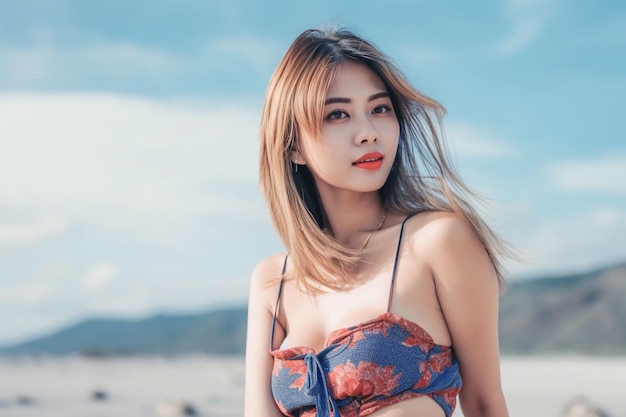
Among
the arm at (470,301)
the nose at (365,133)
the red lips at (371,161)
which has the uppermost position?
the nose at (365,133)

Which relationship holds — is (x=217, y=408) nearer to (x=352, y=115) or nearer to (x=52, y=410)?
(x=52, y=410)

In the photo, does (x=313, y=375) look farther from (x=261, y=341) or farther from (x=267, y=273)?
(x=267, y=273)

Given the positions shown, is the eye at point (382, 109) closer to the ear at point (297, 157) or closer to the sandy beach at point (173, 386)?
the ear at point (297, 157)

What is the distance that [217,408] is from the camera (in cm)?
512

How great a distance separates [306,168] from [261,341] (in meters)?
0.53

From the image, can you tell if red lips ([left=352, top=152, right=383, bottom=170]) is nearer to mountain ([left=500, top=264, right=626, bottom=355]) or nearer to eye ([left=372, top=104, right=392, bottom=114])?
eye ([left=372, top=104, right=392, bottom=114])

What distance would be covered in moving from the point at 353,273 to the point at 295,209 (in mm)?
264

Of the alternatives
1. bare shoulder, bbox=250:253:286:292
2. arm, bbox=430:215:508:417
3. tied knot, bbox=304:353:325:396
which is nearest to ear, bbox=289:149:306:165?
bare shoulder, bbox=250:253:286:292

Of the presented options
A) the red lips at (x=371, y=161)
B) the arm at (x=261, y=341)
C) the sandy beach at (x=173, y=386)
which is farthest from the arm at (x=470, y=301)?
the sandy beach at (x=173, y=386)

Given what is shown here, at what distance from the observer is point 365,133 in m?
2.19

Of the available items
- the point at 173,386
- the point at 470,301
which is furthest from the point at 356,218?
the point at 173,386

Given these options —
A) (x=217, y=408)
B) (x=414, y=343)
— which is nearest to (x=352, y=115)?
(x=414, y=343)

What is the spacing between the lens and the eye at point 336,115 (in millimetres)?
2238

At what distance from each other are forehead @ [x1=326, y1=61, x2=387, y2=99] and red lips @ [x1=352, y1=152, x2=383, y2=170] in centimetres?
16
